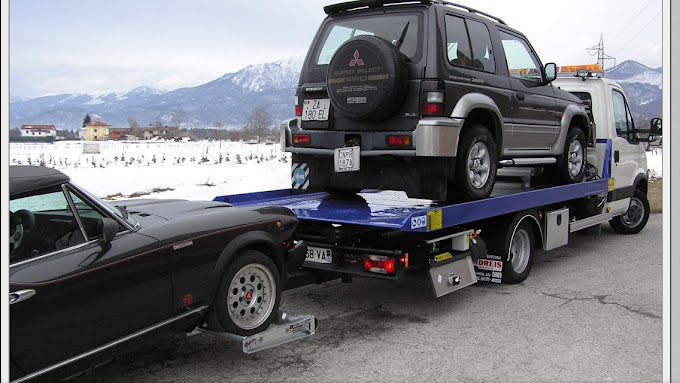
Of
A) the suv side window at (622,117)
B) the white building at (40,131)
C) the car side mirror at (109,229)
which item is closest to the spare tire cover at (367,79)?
the car side mirror at (109,229)

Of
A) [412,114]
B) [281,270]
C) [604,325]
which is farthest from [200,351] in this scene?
[604,325]

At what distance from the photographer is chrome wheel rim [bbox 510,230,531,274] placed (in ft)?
23.0

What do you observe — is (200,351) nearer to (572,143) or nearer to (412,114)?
(412,114)

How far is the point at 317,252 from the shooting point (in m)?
5.66

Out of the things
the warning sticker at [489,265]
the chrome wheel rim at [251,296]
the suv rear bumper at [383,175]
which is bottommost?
the warning sticker at [489,265]

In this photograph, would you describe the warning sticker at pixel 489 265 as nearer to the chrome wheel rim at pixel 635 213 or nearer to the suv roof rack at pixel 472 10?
the suv roof rack at pixel 472 10

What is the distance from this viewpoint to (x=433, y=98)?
230 inches

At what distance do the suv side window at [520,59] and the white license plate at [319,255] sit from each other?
127 inches

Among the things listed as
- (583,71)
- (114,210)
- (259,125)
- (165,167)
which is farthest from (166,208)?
(259,125)

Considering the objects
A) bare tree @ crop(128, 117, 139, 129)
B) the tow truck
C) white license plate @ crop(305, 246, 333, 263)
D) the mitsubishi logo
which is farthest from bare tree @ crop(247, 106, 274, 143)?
white license plate @ crop(305, 246, 333, 263)

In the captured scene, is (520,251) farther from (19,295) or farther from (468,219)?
(19,295)

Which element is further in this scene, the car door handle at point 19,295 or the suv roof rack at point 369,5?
the suv roof rack at point 369,5

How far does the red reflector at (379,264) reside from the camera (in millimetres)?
5289

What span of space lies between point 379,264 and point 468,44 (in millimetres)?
2658
